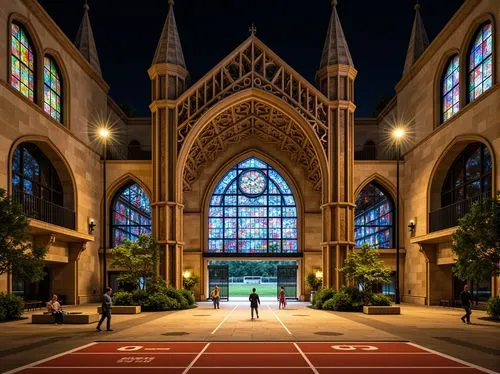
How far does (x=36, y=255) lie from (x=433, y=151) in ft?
81.6

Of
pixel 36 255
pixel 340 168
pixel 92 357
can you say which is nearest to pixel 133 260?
pixel 36 255

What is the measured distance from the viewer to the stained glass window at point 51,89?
36250 mm

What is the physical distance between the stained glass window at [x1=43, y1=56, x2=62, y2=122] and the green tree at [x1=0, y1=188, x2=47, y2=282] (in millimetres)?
13200

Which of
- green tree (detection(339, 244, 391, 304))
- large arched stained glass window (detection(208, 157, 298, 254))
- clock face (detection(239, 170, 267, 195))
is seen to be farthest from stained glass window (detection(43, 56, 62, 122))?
green tree (detection(339, 244, 391, 304))

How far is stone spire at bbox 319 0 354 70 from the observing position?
42.3m

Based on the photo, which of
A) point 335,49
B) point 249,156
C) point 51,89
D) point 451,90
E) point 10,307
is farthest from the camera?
point 249,156

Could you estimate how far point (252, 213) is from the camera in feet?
171

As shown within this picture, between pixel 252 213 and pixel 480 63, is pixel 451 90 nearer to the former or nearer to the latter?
pixel 480 63

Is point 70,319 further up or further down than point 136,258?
further down

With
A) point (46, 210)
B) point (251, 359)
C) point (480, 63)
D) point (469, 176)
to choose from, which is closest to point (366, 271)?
point (469, 176)

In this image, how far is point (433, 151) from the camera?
3844 cm

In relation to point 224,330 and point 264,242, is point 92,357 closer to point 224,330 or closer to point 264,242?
point 224,330

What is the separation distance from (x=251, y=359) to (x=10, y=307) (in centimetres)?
1600

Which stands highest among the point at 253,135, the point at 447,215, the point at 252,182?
the point at 253,135
